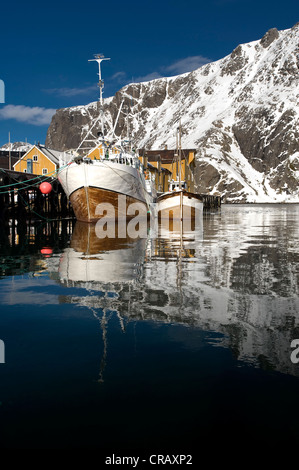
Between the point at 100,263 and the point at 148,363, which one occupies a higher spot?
the point at 100,263

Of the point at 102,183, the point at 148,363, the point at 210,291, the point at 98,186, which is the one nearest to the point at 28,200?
the point at 98,186

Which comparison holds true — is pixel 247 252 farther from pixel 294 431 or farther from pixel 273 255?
pixel 294 431

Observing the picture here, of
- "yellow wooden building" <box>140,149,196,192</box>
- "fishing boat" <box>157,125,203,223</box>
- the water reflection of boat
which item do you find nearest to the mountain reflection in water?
the water reflection of boat

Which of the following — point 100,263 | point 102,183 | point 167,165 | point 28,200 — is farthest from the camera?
point 167,165

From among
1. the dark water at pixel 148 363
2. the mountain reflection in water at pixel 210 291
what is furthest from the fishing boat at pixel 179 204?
the dark water at pixel 148 363

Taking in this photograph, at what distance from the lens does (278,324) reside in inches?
268

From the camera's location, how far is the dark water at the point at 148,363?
12.2 feet

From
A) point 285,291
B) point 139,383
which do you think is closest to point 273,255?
point 285,291

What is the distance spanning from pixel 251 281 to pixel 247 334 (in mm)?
4384

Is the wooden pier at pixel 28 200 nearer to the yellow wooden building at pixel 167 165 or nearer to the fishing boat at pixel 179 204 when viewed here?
the fishing boat at pixel 179 204

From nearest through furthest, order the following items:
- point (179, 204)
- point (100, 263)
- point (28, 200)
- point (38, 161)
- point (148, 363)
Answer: point (148, 363), point (100, 263), point (179, 204), point (28, 200), point (38, 161)

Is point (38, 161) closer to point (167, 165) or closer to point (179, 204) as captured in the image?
point (179, 204)

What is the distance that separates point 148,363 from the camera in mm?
5207

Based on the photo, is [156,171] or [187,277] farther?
[156,171]
